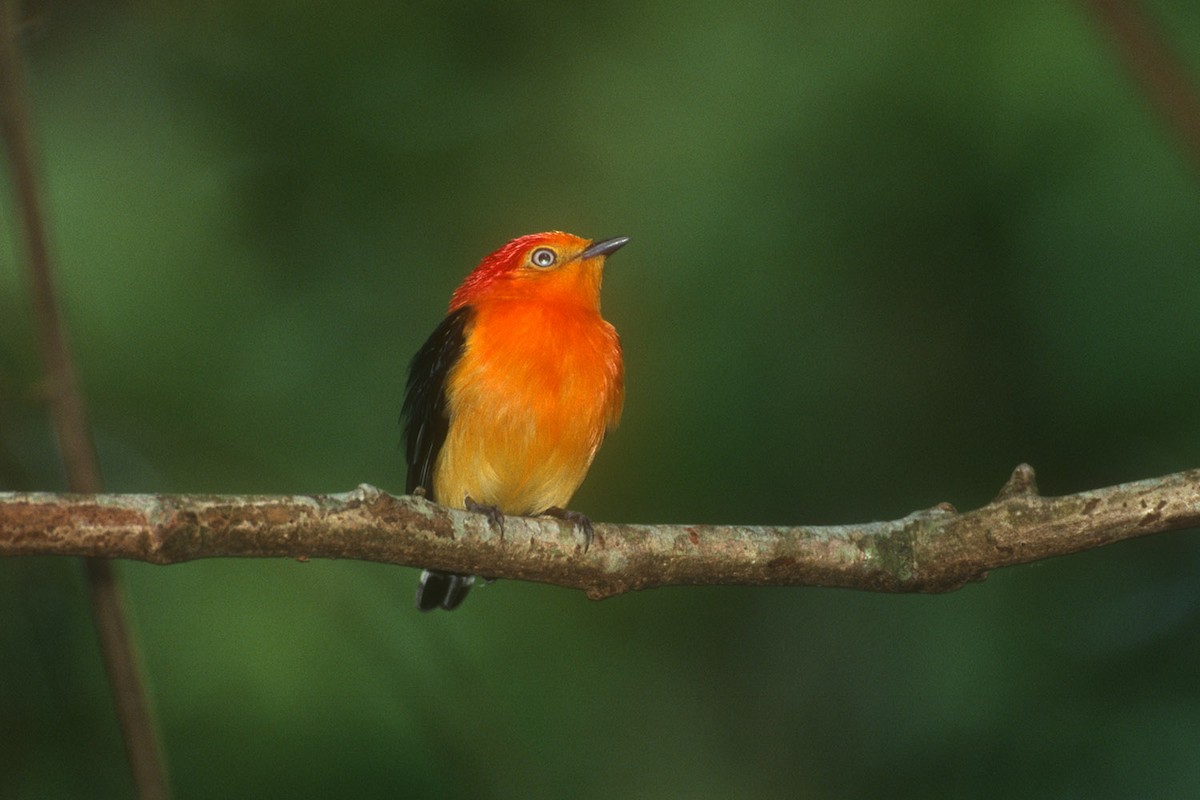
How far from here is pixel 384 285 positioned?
23.6ft

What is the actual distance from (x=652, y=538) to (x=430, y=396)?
5.62 feet

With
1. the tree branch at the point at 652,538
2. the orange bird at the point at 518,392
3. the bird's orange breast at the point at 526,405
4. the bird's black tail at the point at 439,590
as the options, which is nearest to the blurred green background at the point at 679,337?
the bird's black tail at the point at 439,590

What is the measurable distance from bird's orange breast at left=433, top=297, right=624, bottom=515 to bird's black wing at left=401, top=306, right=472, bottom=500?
4 centimetres

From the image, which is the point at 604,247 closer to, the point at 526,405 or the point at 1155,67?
the point at 526,405

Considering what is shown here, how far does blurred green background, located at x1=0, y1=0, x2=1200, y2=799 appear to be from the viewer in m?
5.92

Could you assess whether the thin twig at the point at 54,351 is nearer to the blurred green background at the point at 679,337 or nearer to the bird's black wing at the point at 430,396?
the bird's black wing at the point at 430,396

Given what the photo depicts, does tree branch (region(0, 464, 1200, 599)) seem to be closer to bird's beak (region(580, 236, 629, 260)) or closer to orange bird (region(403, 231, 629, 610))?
orange bird (region(403, 231, 629, 610))

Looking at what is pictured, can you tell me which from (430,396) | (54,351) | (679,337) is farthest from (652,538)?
(679,337)

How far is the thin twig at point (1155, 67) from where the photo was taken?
5.13 ft

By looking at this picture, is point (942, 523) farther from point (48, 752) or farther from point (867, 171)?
point (867, 171)

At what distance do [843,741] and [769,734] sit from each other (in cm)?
40

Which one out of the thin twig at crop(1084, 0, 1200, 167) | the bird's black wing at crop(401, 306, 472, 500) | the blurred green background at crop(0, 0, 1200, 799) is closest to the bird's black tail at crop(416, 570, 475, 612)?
the blurred green background at crop(0, 0, 1200, 799)

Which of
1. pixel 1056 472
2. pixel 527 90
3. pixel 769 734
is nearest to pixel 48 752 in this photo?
pixel 769 734

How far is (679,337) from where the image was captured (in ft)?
22.4
